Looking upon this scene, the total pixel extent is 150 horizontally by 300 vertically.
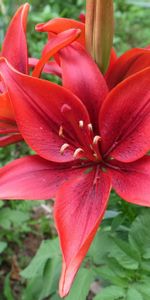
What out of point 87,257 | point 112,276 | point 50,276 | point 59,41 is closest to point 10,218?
point 50,276

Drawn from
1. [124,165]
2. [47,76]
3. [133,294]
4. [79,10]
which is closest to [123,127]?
[124,165]

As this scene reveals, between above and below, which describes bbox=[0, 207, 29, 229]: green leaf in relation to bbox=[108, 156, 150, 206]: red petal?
below

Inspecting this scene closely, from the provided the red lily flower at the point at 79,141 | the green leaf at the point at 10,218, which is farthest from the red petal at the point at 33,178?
the green leaf at the point at 10,218

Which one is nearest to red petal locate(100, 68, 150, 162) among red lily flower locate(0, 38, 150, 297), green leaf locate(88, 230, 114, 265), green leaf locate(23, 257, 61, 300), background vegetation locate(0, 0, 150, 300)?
red lily flower locate(0, 38, 150, 297)

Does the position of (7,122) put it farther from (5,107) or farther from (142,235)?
(142,235)

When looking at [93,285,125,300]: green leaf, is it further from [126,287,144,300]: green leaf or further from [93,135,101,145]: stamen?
[93,135,101,145]: stamen

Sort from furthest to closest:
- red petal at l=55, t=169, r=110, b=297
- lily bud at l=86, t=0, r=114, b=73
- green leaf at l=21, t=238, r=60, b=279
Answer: green leaf at l=21, t=238, r=60, b=279
lily bud at l=86, t=0, r=114, b=73
red petal at l=55, t=169, r=110, b=297
